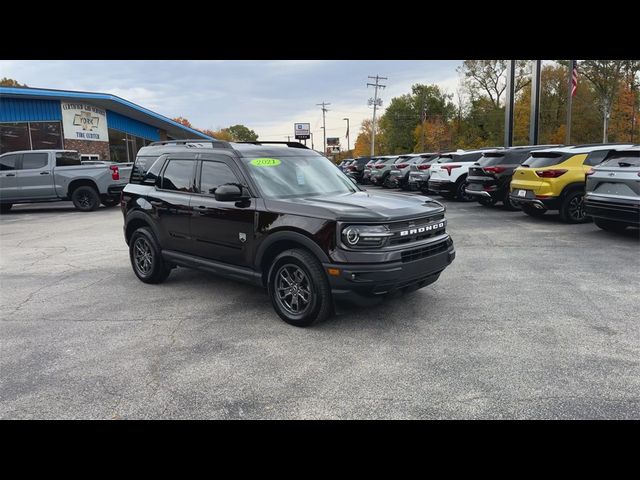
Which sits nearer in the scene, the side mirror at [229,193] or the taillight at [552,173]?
the side mirror at [229,193]

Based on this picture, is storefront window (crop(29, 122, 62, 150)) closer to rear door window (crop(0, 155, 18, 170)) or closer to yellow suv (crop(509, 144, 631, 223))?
rear door window (crop(0, 155, 18, 170))

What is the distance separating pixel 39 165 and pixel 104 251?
8709mm

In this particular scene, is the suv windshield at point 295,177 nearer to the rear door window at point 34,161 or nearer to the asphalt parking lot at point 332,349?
the asphalt parking lot at point 332,349

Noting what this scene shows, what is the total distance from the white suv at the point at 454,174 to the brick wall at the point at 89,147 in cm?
1855

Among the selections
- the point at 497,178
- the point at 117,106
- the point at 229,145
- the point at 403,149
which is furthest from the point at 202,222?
the point at 403,149

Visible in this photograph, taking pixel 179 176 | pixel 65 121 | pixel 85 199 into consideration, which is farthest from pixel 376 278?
pixel 65 121

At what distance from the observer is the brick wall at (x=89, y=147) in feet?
79.0

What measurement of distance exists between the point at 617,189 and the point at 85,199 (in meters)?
15.4

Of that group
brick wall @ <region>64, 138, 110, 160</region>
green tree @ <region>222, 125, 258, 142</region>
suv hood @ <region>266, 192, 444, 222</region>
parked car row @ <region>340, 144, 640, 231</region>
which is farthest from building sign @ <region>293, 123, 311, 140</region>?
green tree @ <region>222, 125, 258, 142</region>

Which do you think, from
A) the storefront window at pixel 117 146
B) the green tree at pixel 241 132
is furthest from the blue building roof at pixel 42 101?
the green tree at pixel 241 132

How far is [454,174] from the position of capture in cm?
1591

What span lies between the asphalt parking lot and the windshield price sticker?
160 cm

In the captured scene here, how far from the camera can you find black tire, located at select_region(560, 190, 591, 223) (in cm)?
1039
